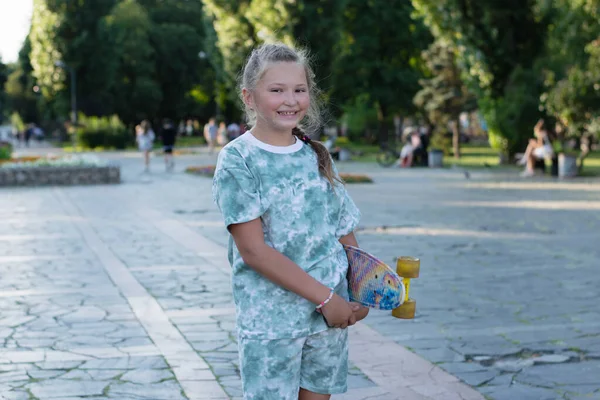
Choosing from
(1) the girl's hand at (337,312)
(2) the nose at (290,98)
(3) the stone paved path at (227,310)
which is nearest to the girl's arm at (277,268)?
(1) the girl's hand at (337,312)

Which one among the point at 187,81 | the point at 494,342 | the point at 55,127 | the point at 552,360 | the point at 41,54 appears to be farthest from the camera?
the point at 55,127

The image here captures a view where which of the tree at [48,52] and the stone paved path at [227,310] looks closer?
the stone paved path at [227,310]

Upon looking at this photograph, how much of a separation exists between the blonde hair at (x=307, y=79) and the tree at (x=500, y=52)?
27.2 meters

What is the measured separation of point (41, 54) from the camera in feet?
195

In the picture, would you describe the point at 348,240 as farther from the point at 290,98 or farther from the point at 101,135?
the point at 101,135

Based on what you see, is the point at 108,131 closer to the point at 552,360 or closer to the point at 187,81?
the point at 187,81

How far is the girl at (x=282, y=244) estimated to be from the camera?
2.81 metres

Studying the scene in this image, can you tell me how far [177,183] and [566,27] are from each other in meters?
12.3

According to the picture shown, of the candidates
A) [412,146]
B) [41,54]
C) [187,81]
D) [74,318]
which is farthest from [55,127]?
[74,318]

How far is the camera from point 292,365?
2.90m

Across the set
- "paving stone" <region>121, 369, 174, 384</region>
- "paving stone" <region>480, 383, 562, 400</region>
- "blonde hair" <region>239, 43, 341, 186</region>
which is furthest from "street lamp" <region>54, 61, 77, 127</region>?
"blonde hair" <region>239, 43, 341, 186</region>

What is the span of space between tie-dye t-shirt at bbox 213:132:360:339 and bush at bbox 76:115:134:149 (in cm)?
4872

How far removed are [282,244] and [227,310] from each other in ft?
13.9

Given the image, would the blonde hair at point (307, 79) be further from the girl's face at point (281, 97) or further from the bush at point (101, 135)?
the bush at point (101, 135)
